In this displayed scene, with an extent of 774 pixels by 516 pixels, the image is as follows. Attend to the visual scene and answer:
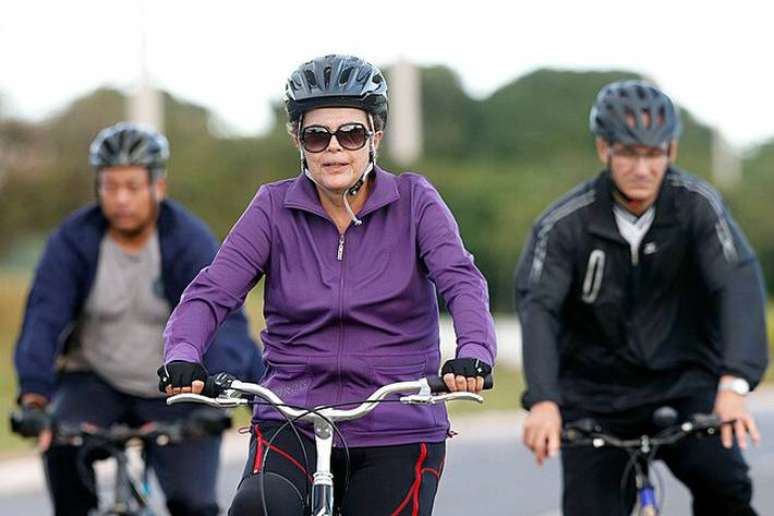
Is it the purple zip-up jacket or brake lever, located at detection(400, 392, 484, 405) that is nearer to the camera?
brake lever, located at detection(400, 392, 484, 405)

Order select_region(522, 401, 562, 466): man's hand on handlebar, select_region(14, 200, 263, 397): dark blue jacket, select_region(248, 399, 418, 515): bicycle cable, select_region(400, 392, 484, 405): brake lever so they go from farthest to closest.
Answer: select_region(14, 200, 263, 397): dark blue jacket < select_region(522, 401, 562, 466): man's hand on handlebar < select_region(248, 399, 418, 515): bicycle cable < select_region(400, 392, 484, 405): brake lever

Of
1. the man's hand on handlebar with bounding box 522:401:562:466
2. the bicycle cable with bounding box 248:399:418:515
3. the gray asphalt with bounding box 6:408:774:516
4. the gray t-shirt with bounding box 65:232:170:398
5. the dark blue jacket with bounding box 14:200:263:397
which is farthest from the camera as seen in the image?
the gray asphalt with bounding box 6:408:774:516

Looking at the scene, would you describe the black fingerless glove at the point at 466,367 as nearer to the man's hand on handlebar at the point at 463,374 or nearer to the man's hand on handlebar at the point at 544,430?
the man's hand on handlebar at the point at 463,374

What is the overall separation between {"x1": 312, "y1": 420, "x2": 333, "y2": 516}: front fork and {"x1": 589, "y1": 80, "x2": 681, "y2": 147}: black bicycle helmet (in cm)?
234

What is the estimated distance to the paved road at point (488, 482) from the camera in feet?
39.0

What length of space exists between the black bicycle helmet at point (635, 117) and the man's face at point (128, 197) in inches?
77.4

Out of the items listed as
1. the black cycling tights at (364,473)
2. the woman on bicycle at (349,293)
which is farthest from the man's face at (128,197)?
the black cycling tights at (364,473)

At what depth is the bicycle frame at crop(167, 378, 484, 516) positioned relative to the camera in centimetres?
468

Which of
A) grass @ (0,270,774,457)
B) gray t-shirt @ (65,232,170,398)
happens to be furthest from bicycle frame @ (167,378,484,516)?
grass @ (0,270,774,457)

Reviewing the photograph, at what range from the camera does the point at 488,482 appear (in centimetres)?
1341

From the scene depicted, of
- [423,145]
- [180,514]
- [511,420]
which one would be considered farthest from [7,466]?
[423,145]

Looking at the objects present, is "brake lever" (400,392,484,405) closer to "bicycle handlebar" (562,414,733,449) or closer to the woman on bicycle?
the woman on bicycle

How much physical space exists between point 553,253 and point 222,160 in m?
30.9

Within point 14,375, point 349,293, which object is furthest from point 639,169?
point 14,375
